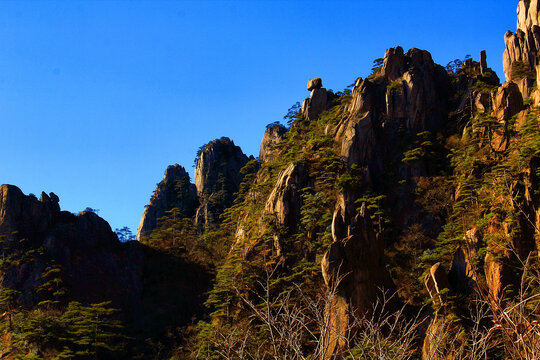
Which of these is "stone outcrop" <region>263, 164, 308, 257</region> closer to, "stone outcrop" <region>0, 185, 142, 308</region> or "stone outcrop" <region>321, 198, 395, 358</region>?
"stone outcrop" <region>321, 198, 395, 358</region>

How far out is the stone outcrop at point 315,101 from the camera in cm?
6062

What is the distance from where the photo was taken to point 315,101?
201 ft

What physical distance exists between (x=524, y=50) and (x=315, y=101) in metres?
23.3

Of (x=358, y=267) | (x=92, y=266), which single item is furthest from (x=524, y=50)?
(x=92, y=266)

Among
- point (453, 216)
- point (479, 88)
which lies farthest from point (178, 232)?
point (479, 88)

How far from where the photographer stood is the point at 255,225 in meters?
46.3

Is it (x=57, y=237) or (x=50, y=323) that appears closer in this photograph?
(x=50, y=323)

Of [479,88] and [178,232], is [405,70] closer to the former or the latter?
[479,88]

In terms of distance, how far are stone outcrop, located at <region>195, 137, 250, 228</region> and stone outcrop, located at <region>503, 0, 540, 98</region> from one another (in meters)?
40.0

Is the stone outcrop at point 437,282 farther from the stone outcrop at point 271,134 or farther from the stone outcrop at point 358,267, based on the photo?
the stone outcrop at point 271,134

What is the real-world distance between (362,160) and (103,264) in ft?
84.7

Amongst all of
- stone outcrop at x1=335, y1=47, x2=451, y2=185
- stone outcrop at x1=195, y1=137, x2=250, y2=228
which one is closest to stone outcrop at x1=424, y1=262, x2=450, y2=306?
stone outcrop at x1=335, y1=47, x2=451, y2=185

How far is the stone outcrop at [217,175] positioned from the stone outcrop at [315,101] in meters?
20.0

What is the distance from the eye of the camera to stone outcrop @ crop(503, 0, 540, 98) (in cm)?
5228
